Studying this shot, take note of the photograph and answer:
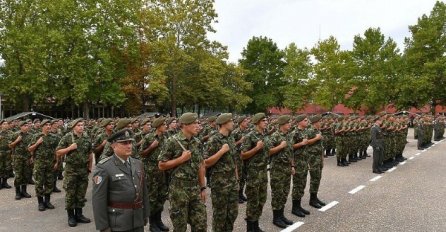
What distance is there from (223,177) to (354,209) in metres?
3.97

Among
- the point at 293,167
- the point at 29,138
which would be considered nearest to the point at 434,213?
the point at 293,167

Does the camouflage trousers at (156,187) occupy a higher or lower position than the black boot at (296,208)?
higher

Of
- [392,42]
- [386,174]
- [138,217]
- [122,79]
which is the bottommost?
[386,174]

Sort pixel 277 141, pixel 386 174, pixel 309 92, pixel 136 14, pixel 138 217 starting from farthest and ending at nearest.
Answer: pixel 309 92
pixel 136 14
pixel 386 174
pixel 277 141
pixel 138 217

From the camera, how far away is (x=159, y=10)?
131ft

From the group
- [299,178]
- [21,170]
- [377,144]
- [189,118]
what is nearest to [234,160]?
[189,118]

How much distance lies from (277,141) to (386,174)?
7.57 metres

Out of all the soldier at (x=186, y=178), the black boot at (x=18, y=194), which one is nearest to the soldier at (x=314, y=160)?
the soldier at (x=186, y=178)

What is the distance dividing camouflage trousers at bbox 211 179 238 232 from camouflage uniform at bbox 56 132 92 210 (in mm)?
3291

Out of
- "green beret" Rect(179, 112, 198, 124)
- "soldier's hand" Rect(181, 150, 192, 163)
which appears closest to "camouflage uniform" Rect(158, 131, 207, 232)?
"soldier's hand" Rect(181, 150, 192, 163)

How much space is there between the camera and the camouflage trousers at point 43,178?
8.54 metres

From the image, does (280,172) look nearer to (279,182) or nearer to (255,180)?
(279,182)

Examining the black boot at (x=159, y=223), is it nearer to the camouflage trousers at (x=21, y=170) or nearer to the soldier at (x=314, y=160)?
the soldier at (x=314, y=160)

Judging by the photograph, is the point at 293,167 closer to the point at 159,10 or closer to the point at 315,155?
the point at 315,155
